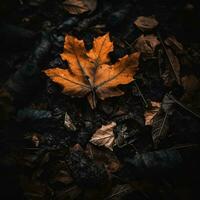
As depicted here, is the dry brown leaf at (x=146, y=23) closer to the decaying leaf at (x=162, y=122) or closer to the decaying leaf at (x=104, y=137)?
the decaying leaf at (x=162, y=122)

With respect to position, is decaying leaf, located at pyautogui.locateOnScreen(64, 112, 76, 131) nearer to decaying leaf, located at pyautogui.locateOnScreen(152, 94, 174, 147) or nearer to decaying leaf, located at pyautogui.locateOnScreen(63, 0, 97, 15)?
decaying leaf, located at pyautogui.locateOnScreen(152, 94, 174, 147)

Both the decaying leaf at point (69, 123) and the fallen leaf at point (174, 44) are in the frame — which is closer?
the decaying leaf at point (69, 123)

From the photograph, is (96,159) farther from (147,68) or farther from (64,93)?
(147,68)

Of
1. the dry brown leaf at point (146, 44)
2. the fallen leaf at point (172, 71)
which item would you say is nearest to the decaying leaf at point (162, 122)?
the fallen leaf at point (172, 71)

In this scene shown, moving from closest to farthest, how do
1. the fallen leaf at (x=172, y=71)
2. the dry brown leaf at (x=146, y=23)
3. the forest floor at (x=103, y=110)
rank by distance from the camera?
the forest floor at (x=103, y=110), the fallen leaf at (x=172, y=71), the dry brown leaf at (x=146, y=23)

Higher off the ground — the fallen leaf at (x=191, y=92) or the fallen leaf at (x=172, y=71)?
the fallen leaf at (x=172, y=71)

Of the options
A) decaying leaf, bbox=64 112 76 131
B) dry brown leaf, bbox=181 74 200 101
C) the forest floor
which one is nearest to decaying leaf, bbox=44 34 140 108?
the forest floor

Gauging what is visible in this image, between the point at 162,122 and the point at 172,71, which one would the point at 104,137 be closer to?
the point at 162,122
